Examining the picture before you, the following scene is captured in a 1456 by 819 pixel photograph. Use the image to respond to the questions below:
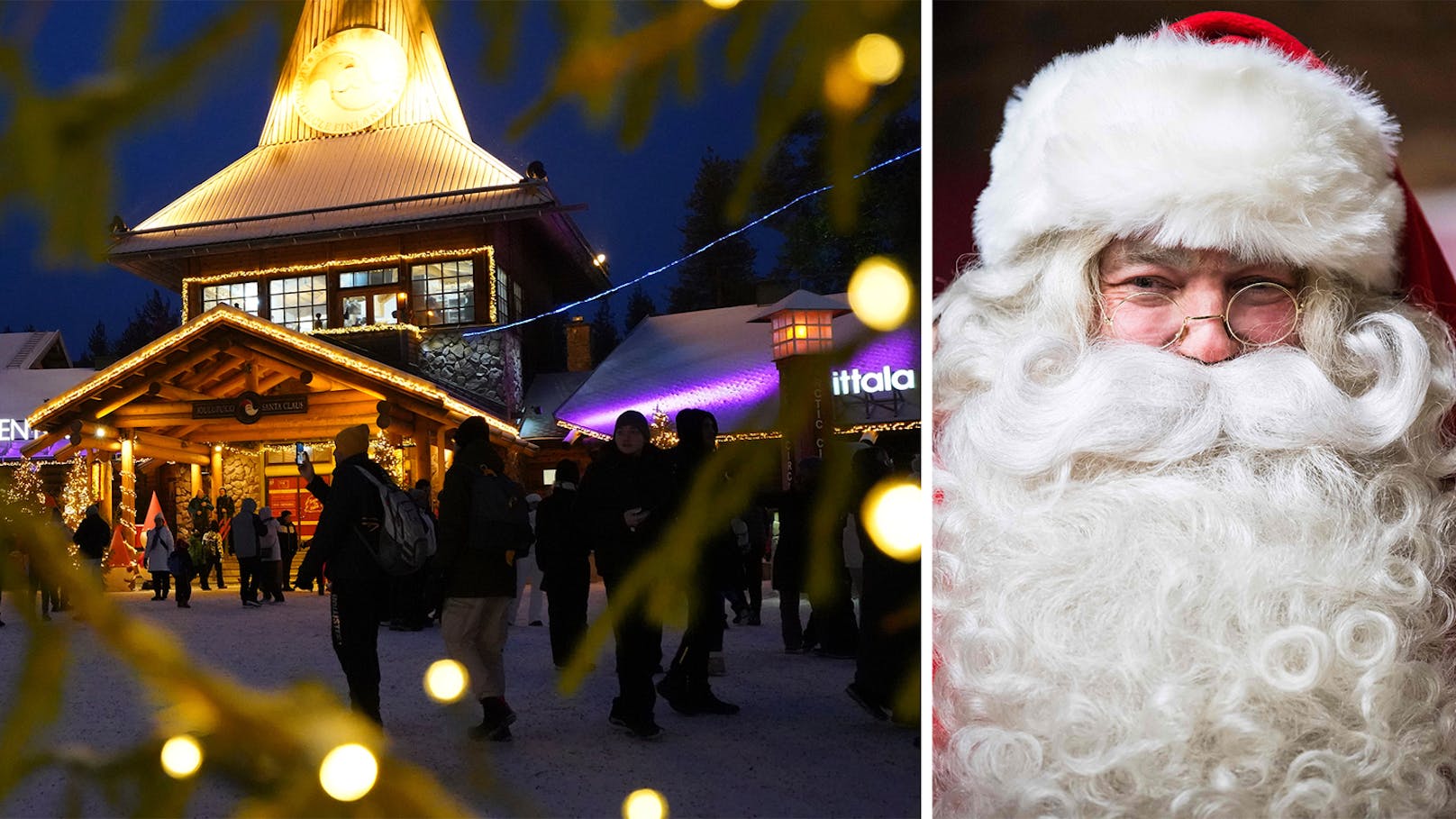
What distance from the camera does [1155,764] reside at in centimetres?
86

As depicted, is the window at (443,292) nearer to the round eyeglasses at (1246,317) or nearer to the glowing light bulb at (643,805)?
the glowing light bulb at (643,805)

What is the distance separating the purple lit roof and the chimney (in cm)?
5

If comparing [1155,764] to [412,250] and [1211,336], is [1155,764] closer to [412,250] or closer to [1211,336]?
[1211,336]

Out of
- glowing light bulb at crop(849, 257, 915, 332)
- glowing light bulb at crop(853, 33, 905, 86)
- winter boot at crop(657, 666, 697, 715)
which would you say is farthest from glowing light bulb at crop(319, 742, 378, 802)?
winter boot at crop(657, 666, 697, 715)

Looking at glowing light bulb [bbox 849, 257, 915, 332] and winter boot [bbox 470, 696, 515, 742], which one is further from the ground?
glowing light bulb [bbox 849, 257, 915, 332]

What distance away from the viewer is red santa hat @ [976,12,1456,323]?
33.6 inches

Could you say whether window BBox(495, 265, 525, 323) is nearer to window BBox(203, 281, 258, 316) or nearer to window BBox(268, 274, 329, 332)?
window BBox(268, 274, 329, 332)

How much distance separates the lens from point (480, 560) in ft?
6.32

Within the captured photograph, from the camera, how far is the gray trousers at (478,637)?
193 centimetres

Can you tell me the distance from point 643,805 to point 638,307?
101 centimetres

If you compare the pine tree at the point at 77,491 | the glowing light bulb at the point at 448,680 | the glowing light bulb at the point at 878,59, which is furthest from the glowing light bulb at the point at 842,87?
the pine tree at the point at 77,491

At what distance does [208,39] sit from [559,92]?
0.68 feet

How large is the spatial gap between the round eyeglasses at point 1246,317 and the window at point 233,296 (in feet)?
5.29

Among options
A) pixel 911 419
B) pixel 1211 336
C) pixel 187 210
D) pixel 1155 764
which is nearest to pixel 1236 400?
pixel 1211 336
